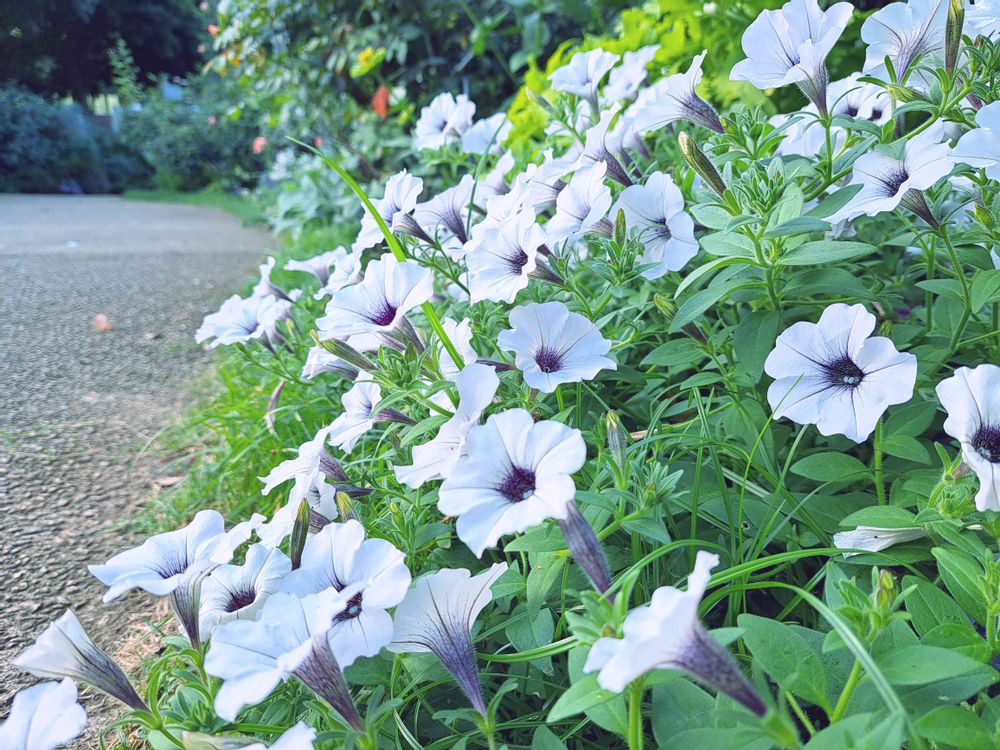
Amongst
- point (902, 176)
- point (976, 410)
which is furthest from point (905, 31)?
point (976, 410)

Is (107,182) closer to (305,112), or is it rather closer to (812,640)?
(305,112)

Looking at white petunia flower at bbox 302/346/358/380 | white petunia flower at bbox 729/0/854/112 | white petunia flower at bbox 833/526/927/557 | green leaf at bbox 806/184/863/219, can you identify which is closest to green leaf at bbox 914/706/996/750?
white petunia flower at bbox 833/526/927/557

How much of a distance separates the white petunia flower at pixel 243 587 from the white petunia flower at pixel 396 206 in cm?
64

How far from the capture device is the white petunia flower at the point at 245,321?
64.7 inches

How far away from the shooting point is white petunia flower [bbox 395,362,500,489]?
37.5 inches

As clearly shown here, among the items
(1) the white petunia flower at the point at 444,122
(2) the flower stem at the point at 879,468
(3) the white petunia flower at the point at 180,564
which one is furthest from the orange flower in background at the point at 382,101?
(2) the flower stem at the point at 879,468

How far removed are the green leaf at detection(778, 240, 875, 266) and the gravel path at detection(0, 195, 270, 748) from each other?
4.07ft

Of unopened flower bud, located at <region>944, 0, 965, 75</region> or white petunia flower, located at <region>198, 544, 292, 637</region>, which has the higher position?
unopened flower bud, located at <region>944, 0, 965, 75</region>

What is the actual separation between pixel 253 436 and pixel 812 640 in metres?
1.46

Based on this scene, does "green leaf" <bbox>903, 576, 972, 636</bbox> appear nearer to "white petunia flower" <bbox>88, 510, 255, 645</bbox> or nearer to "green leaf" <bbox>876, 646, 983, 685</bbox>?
"green leaf" <bbox>876, 646, 983, 685</bbox>

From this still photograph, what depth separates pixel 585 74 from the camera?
1.87 meters

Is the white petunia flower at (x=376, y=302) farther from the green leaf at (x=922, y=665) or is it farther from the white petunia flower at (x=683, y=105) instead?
the green leaf at (x=922, y=665)

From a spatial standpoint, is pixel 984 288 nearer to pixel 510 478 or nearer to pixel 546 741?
pixel 510 478

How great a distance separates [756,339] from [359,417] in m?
0.65
